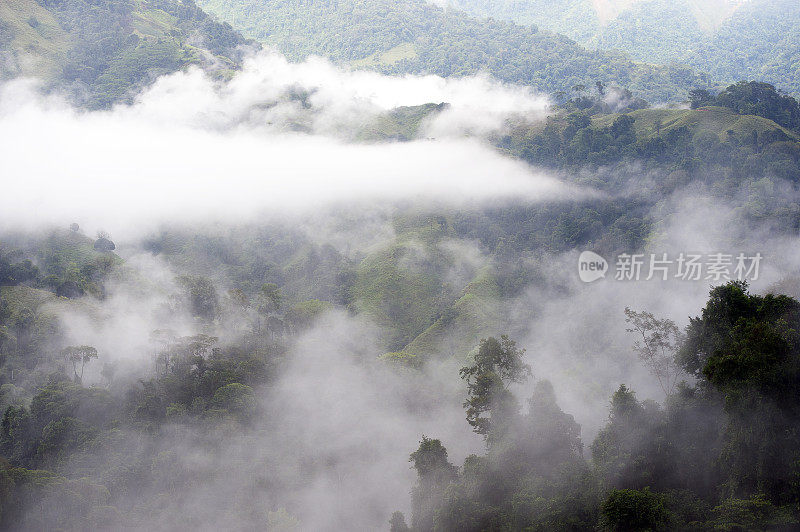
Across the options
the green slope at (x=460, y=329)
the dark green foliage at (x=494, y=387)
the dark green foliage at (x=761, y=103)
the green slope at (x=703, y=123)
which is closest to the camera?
the dark green foliage at (x=494, y=387)

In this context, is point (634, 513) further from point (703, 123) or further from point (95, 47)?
point (95, 47)

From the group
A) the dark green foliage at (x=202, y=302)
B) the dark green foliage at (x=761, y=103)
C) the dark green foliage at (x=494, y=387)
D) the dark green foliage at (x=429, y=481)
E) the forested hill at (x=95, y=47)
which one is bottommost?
the dark green foliage at (x=429, y=481)

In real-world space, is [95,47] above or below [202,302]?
above

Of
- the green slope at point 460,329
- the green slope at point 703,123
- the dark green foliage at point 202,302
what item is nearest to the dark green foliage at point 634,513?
the green slope at point 460,329

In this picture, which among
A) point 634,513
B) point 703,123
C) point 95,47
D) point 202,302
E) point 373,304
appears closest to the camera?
point 634,513

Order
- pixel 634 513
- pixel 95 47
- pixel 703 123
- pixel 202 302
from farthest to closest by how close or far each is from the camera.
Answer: pixel 95 47
pixel 703 123
pixel 202 302
pixel 634 513

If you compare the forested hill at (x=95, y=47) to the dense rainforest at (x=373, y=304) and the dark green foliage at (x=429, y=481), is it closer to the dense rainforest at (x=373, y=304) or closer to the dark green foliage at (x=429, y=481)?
the dense rainforest at (x=373, y=304)

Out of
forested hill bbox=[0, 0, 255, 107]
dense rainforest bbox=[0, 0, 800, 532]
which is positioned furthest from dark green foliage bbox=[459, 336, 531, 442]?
forested hill bbox=[0, 0, 255, 107]

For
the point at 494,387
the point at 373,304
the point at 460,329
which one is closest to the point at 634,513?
the point at 494,387

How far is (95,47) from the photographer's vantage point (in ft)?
488

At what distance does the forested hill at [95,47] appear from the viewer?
13875 centimetres

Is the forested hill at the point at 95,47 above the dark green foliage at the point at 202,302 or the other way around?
above

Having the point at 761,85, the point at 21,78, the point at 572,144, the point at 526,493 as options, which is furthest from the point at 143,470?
the point at 21,78

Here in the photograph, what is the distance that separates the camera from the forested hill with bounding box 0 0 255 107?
139 metres
